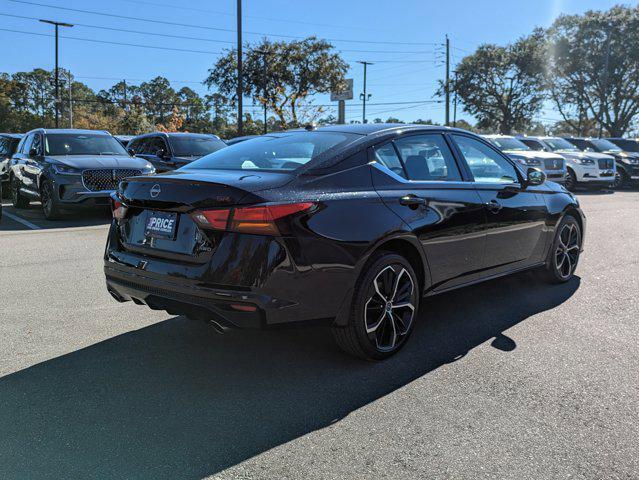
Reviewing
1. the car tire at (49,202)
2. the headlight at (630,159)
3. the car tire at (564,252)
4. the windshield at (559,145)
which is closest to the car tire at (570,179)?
the windshield at (559,145)

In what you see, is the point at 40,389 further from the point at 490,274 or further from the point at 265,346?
the point at 490,274

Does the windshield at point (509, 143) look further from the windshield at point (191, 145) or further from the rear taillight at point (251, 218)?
the rear taillight at point (251, 218)

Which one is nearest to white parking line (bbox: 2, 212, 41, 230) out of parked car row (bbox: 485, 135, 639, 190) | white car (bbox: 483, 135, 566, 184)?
parked car row (bbox: 485, 135, 639, 190)

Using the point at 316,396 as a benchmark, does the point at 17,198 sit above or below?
above

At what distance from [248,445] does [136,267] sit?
1.47m

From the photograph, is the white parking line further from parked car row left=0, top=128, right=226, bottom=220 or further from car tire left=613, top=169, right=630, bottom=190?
car tire left=613, top=169, right=630, bottom=190

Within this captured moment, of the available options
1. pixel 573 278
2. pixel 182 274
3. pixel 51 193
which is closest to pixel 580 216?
pixel 573 278

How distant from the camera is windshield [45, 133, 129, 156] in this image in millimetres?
11148

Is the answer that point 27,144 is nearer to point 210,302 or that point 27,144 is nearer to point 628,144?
point 210,302

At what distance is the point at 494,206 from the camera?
15.6 ft

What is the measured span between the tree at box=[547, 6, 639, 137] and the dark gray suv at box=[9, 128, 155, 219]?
123 feet

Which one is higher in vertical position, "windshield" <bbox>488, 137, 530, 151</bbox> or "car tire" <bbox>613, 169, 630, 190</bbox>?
"windshield" <bbox>488, 137, 530, 151</bbox>

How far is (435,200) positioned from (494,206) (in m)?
0.88

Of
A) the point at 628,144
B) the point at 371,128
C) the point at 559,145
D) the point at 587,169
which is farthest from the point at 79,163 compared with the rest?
the point at 628,144
